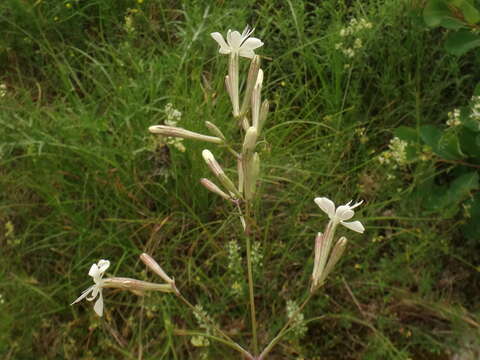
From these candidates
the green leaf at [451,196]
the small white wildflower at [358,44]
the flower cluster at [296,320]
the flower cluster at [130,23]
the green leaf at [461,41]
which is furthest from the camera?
the flower cluster at [130,23]

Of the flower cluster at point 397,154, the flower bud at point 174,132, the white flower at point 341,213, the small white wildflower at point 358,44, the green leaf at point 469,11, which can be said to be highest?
the flower bud at point 174,132

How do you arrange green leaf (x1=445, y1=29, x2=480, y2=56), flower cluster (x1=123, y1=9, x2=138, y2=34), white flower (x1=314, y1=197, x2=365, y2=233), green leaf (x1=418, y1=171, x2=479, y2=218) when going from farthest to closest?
flower cluster (x1=123, y1=9, x2=138, y2=34) < green leaf (x1=445, y1=29, x2=480, y2=56) < green leaf (x1=418, y1=171, x2=479, y2=218) < white flower (x1=314, y1=197, x2=365, y2=233)

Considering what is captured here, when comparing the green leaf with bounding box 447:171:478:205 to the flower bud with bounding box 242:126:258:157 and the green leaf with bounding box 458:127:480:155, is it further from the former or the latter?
the flower bud with bounding box 242:126:258:157

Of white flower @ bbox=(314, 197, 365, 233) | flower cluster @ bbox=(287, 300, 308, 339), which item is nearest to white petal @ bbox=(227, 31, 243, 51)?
white flower @ bbox=(314, 197, 365, 233)

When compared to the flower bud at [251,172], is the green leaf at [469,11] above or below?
below

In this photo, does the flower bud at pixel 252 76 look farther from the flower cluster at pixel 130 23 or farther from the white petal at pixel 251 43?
the flower cluster at pixel 130 23

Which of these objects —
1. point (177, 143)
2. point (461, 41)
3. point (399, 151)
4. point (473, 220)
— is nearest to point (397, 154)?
point (399, 151)

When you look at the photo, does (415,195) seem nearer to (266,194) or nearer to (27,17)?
(266,194)

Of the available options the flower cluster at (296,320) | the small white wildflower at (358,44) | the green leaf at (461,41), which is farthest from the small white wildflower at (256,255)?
the green leaf at (461,41)
